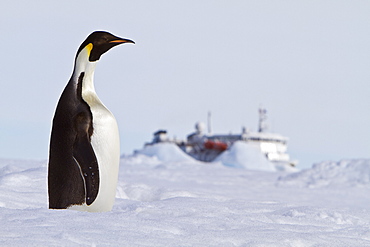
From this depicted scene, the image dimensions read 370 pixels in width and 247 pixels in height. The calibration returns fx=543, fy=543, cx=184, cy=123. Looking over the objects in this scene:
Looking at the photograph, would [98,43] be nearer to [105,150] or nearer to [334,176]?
[105,150]

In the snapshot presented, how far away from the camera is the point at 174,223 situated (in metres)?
3.35

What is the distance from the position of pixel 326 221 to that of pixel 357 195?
578cm

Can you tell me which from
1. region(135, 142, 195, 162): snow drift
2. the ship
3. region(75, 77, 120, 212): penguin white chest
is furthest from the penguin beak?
the ship

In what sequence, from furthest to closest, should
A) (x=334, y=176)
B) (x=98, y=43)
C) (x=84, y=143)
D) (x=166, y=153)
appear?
1. (x=166, y=153)
2. (x=334, y=176)
3. (x=98, y=43)
4. (x=84, y=143)

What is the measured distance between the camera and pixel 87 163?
144 inches

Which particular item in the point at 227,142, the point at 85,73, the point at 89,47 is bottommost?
the point at 227,142

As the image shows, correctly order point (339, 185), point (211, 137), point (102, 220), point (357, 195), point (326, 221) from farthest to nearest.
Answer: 1. point (211, 137)
2. point (339, 185)
3. point (357, 195)
4. point (326, 221)
5. point (102, 220)

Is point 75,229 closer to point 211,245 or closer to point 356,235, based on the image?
point 211,245

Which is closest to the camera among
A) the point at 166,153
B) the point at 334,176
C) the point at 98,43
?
the point at 98,43

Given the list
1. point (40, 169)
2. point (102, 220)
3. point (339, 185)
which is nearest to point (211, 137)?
point (339, 185)

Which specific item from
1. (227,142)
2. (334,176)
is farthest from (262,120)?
(334,176)

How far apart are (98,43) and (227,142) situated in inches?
1079

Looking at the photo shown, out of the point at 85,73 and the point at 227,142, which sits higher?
the point at 85,73

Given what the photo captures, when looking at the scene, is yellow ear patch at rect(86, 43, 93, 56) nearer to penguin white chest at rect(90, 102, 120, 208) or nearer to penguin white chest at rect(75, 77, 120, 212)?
penguin white chest at rect(75, 77, 120, 212)
